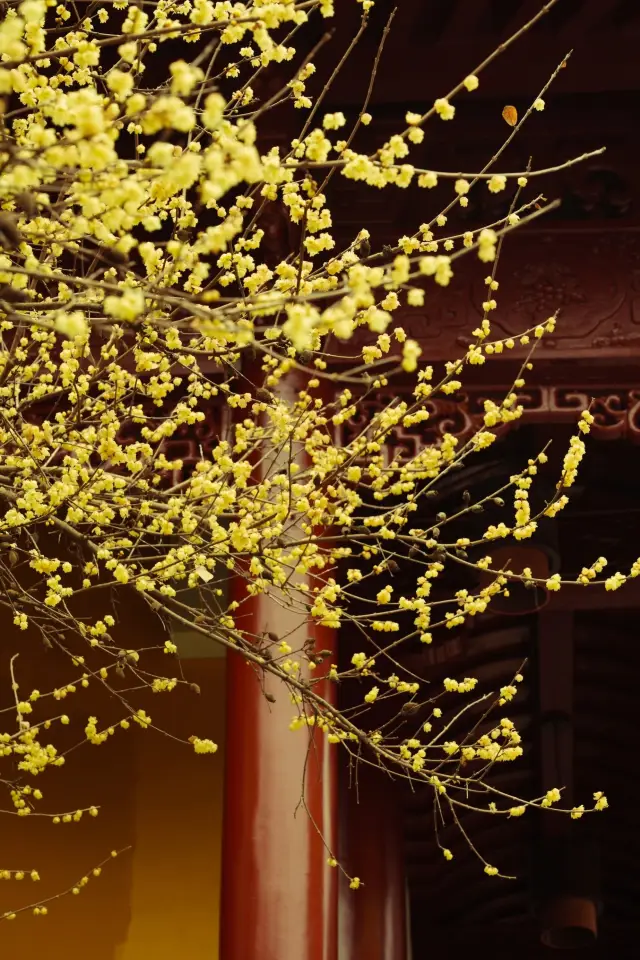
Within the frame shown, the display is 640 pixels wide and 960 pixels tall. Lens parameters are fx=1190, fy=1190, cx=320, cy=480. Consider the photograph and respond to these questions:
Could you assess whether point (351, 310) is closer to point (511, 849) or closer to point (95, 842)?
point (95, 842)

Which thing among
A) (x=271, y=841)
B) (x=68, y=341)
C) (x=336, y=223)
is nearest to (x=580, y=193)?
(x=336, y=223)

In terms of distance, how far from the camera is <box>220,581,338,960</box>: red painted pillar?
Result: 10.2ft

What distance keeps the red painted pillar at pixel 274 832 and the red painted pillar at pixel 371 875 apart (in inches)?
82.0

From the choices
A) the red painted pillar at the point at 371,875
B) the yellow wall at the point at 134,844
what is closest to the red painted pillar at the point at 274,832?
the yellow wall at the point at 134,844

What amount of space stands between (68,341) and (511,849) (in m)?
6.33

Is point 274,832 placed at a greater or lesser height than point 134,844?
lesser

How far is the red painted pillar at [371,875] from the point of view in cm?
536

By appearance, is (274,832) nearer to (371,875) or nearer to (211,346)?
(211,346)

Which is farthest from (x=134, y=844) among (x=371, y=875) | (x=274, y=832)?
(x=274, y=832)

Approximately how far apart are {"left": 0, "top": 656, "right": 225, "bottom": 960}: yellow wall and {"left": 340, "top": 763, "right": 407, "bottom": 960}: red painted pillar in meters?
0.77

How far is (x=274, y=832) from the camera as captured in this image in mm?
3168

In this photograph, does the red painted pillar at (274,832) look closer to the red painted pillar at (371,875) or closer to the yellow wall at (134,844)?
the yellow wall at (134,844)

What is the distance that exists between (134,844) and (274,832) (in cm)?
182

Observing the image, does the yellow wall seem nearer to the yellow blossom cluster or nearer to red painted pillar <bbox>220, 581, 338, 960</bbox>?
the yellow blossom cluster
